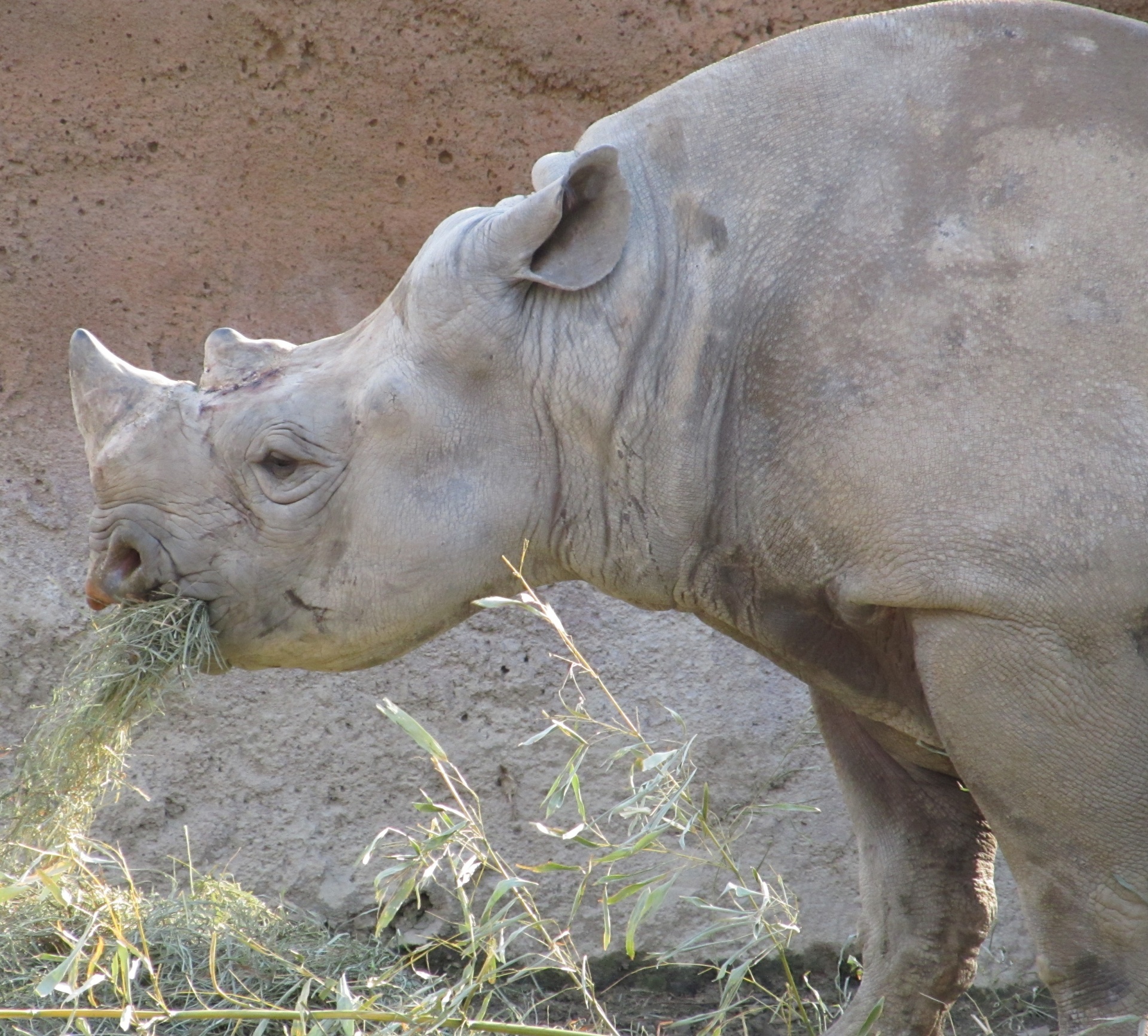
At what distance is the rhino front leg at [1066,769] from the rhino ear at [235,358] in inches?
46.6

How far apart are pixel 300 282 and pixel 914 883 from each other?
89.4 inches

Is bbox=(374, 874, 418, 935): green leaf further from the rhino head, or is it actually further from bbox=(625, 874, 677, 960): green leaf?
the rhino head

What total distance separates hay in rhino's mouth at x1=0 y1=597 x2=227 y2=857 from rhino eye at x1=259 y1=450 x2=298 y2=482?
0.80 feet

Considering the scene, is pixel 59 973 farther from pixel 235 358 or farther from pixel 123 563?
pixel 235 358

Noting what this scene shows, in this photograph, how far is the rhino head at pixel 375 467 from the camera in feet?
8.36

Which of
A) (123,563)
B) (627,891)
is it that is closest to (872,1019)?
(627,891)

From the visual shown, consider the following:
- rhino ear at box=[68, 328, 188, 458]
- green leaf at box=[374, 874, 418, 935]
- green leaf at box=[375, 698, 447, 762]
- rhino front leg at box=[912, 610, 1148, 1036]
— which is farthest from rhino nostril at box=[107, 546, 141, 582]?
rhino front leg at box=[912, 610, 1148, 1036]

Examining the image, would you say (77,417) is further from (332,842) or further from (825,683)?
(332,842)

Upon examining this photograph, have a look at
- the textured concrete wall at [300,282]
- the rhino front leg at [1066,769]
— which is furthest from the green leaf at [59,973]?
the textured concrete wall at [300,282]

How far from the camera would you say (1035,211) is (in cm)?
228

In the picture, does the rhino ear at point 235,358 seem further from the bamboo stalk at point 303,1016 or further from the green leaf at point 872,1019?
the green leaf at point 872,1019

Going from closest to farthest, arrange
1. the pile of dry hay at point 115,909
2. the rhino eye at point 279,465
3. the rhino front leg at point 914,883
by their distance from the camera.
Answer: the pile of dry hay at point 115,909
the rhino eye at point 279,465
the rhino front leg at point 914,883

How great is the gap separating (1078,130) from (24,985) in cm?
234

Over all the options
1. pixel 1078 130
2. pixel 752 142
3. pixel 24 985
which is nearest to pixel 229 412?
pixel 752 142
